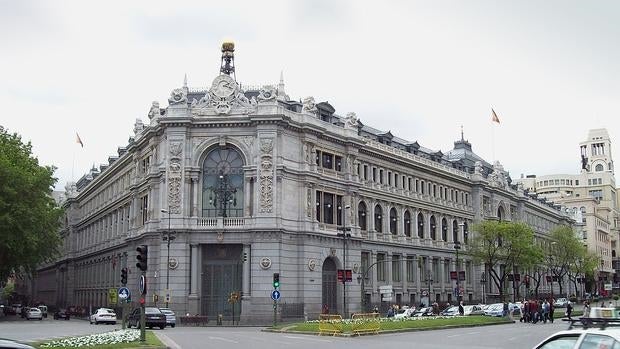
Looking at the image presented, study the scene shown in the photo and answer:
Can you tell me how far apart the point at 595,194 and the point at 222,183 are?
133 metres

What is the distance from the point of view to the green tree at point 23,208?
6800 cm

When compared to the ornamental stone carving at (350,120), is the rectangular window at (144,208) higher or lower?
lower

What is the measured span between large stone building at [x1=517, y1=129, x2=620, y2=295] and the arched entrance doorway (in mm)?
95880

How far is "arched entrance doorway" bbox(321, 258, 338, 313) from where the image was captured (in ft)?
229

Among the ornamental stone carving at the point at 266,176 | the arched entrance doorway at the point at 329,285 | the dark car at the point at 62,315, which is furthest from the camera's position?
the dark car at the point at 62,315

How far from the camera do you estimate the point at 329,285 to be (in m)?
70.4

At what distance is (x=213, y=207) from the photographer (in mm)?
65938

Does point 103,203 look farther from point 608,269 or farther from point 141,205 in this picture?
point 608,269

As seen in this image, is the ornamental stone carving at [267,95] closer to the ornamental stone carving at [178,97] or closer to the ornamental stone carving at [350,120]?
the ornamental stone carving at [178,97]

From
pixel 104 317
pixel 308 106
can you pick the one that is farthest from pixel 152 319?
pixel 308 106

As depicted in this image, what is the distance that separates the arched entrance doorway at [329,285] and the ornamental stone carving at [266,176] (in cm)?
945

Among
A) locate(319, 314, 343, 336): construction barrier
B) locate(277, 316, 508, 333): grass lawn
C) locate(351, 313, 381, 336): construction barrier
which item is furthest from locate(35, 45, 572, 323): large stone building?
locate(319, 314, 343, 336): construction barrier

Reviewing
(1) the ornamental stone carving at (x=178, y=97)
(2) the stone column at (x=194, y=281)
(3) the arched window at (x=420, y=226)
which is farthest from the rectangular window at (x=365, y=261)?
(1) the ornamental stone carving at (x=178, y=97)

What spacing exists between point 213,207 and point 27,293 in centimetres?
10246
